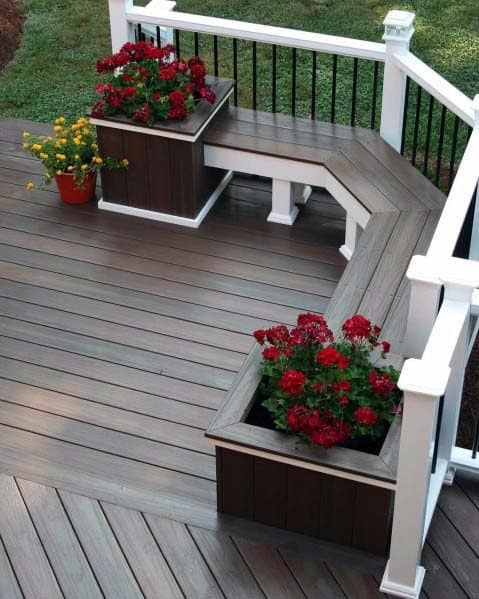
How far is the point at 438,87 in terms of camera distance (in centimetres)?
535

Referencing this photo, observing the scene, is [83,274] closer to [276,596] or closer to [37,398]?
[37,398]

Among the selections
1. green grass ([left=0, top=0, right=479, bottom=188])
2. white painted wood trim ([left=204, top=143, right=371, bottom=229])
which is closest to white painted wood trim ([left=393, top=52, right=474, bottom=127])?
white painted wood trim ([left=204, top=143, right=371, bottom=229])

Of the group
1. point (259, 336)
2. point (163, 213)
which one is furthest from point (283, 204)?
point (259, 336)

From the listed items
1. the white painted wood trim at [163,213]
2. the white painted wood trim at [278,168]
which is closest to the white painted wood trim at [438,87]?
the white painted wood trim at [278,168]

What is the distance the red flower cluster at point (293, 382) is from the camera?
3.86 metres

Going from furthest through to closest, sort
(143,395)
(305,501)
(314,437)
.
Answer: (143,395) → (305,501) → (314,437)

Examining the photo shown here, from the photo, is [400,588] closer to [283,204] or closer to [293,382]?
[293,382]

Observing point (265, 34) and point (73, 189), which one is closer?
point (265, 34)

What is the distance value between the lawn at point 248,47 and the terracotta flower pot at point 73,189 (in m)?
1.25

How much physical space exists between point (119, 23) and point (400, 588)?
359 centimetres

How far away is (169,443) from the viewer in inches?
179

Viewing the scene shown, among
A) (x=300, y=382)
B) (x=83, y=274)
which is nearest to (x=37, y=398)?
(x=83, y=274)

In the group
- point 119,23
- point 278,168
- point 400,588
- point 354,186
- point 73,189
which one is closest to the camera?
point 400,588

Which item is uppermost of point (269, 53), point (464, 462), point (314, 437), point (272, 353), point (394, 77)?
point (394, 77)
